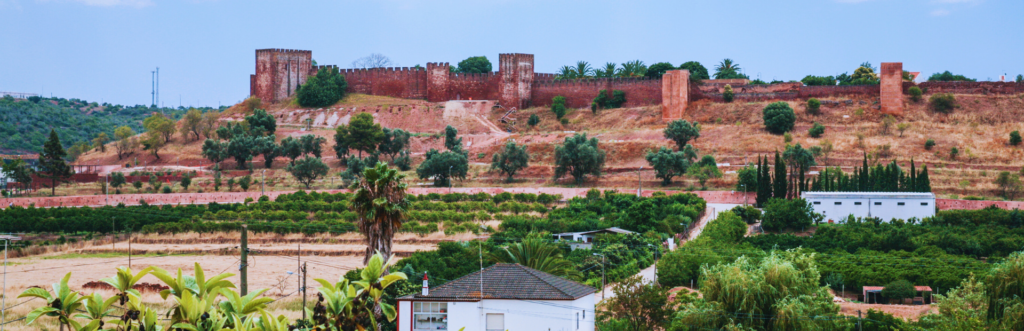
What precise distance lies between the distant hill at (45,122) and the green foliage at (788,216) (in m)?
65.8

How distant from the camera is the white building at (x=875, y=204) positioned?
3881 centimetres

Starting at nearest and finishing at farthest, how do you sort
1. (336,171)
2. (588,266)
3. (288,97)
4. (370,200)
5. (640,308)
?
(640,308)
(370,200)
(588,266)
(336,171)
(288,97)

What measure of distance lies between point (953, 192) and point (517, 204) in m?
19.2

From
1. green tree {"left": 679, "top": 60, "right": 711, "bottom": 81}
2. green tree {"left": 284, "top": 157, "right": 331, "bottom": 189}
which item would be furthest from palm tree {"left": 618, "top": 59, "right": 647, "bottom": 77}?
green tree {"left": 284, "top": 157, "right": 331, "bottom": 189}

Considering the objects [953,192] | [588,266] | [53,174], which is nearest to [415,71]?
[53,174]

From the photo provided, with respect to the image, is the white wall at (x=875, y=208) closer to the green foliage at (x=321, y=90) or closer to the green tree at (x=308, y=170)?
the green tree at (x=308, y=170)

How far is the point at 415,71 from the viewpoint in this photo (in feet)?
234

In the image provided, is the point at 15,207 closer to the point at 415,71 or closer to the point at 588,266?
the point at 588,266

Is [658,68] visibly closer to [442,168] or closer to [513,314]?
[442,168]

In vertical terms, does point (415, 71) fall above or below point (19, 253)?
above

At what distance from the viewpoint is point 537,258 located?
23281mm

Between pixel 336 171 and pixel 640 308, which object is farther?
pixel 336 171

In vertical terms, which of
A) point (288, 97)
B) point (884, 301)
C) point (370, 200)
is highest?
point (288, 97)

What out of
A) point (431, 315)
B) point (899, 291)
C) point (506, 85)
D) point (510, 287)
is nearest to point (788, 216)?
point (899, 291)
